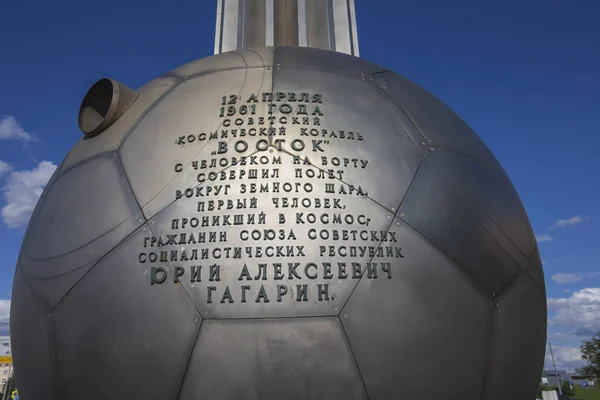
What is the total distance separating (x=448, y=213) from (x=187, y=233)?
81.1 inches

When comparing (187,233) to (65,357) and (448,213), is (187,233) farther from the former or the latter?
(448,213)

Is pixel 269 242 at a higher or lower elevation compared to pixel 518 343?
higher

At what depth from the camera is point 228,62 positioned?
4777 mm

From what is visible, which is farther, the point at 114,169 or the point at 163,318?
the point at 114,169

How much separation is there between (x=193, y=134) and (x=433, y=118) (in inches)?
86.8

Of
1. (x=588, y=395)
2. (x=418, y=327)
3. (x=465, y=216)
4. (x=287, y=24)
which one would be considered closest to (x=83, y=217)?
(x=418, y=327)

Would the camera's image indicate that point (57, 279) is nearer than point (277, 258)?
No

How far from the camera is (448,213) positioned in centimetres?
392

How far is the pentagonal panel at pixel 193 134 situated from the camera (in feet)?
12.7

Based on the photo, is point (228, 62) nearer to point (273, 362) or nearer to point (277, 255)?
point (277, 255)

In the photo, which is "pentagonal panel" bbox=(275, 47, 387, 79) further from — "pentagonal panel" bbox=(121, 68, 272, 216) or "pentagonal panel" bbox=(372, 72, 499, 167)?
"pentagonal panel" bbox=(121, 68, 272, 216)

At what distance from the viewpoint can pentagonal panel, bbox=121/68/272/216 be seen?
153 inches

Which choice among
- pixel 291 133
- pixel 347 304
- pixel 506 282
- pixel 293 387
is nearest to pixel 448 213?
pixel 506 282

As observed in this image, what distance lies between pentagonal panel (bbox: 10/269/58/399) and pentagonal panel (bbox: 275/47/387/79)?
2.97 m
